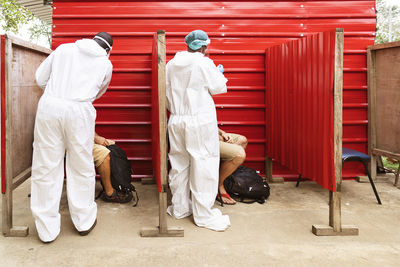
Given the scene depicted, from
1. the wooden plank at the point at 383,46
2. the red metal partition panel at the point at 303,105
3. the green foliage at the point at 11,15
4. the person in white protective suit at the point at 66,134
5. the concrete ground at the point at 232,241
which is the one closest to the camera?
the concrete ground at the point at 232,241

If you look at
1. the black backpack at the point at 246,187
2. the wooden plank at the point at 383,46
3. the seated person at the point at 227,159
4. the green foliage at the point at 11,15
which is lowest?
the black backpack at the point at 246,187

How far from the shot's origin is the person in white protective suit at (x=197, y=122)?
312 centimetres

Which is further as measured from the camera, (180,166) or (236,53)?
(236,53)

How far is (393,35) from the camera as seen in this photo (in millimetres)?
18703

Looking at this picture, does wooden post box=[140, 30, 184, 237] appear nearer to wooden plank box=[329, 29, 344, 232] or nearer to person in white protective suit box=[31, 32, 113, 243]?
person in white protective suit box=[31, 32, 113, 243]

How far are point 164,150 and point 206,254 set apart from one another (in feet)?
2.91

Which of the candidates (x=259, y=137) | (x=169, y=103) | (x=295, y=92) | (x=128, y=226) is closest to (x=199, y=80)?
(x=169, y=103)

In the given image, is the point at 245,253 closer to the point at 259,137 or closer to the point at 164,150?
the point at 164,150

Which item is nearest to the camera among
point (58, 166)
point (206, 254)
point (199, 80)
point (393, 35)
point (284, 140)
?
point (206, 254)

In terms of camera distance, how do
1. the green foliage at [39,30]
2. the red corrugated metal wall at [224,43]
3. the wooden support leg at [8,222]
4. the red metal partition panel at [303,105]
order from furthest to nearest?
the green foliage at [39,30] → the red corrugated metal wall at [224,43] → the red metal partition panel at [303,105] → the wooden support leg at [8,222]

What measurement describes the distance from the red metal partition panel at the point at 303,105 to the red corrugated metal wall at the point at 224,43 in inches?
12.0

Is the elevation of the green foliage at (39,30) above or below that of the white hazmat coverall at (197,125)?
above

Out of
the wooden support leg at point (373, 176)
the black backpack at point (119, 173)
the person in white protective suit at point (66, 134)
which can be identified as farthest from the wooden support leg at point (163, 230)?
the wooden support leg at point (373, 176)

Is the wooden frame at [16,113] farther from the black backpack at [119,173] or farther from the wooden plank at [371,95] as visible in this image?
the wooden plank at [371,95]
